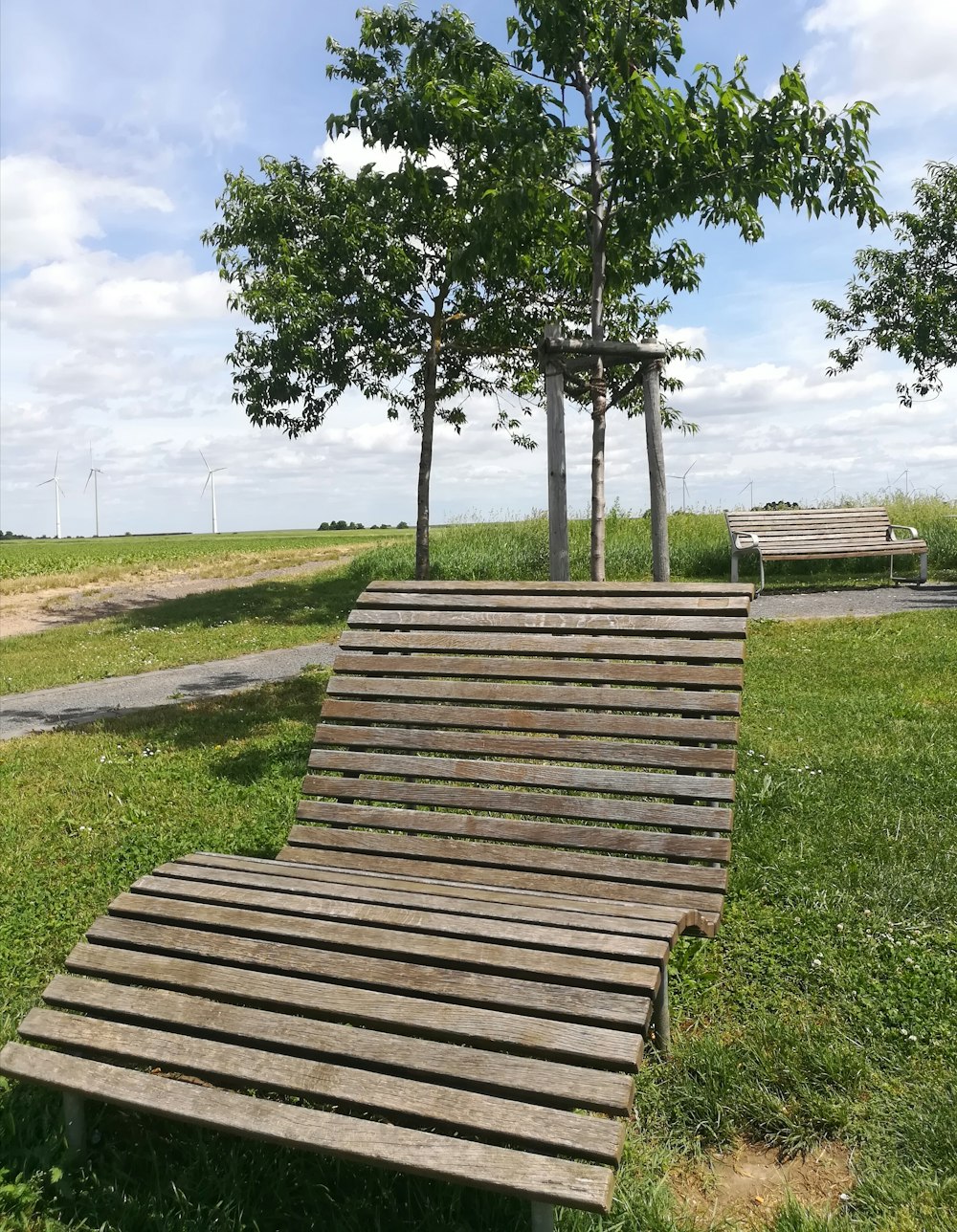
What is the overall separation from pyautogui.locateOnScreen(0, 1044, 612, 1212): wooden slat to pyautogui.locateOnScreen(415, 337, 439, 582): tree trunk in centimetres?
1351

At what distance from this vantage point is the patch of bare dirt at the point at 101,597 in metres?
18.3

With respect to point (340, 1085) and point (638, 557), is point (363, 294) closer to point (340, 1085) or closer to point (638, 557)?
point (638, 557)

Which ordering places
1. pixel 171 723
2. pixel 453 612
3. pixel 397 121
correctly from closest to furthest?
pixel 453 612 → pixel 397 121 → pixel 171 723

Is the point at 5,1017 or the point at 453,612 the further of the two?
the point at 453,612

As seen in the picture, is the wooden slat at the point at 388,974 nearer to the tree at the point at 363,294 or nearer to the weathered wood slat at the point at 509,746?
the weathered wood slat at the point at 509,746

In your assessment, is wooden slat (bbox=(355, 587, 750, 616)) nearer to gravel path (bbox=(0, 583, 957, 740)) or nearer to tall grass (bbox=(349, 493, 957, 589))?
gravel path (bbox=(0, 583, 957, 740))

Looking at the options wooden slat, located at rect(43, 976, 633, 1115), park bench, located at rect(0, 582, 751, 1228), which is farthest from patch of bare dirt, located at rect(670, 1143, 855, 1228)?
wooden slat, located at rect(43, 976, 633, 1115)

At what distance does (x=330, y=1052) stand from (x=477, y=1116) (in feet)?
1.31

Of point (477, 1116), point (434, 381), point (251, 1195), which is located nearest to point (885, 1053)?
point (477, 1116)

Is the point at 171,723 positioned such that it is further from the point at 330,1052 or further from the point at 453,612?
the point at 330,1052

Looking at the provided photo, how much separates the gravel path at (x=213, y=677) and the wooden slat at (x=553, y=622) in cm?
537

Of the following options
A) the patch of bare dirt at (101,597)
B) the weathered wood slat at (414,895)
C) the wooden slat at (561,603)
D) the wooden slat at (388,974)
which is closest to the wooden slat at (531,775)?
the weathered wood slat at (414,895)

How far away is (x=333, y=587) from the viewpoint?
19.1 meters

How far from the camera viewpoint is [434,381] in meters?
16.2
